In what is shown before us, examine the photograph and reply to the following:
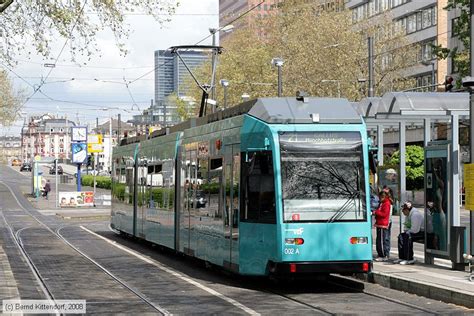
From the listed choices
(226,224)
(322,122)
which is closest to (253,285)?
(226,224)

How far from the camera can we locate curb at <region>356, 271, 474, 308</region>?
14308 mm

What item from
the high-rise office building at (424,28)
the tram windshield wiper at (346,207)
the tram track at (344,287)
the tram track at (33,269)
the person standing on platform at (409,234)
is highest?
the high-rise office building at (424,28)

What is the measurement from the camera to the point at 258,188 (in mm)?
16422

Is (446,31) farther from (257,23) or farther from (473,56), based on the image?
(473,56)

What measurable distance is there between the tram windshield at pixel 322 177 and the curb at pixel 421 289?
135cm

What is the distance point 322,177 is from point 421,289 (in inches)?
93.4

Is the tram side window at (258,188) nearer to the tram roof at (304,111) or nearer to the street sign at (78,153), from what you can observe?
the tram roof at (304,111)

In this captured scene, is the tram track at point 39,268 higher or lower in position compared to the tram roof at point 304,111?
lower

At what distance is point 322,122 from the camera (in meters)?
16.6

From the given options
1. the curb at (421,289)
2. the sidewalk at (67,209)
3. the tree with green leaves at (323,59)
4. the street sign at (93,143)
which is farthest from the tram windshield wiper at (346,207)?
the street sign at (93,143)

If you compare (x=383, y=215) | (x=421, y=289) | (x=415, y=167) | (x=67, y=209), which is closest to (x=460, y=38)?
(x=415, y=167)

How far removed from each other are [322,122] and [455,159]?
9.92 ft

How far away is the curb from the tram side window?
2506mm

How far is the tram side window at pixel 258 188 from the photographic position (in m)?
16.1
